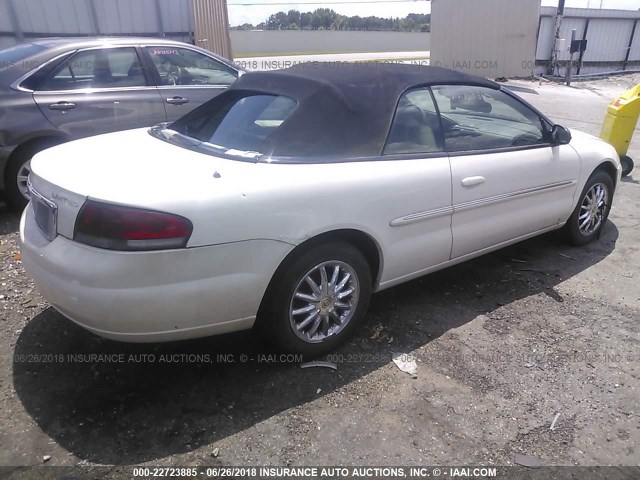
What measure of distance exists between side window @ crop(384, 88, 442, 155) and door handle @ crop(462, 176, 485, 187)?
0.26 metres

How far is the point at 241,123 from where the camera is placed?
123 inches

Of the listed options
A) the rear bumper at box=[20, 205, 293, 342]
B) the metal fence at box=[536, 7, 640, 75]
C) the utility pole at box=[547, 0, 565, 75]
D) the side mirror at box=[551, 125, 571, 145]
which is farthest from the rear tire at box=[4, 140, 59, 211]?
the utility pole at box=[547, 0, 565, 75]

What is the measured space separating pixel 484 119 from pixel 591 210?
142 centimetres

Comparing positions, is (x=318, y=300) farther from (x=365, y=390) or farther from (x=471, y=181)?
(x=471, y=181)

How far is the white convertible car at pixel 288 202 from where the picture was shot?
2.34 meters

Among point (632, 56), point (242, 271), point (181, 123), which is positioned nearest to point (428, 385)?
point (242, 271)

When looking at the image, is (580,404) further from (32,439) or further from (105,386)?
(32,439)

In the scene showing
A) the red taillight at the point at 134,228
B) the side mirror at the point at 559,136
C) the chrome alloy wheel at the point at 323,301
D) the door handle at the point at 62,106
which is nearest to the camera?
the red taillight at the point at 134,228

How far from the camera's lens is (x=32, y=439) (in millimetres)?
2391

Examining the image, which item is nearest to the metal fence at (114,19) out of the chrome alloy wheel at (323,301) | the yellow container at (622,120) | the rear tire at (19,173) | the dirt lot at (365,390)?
the rear tire at (19,173)

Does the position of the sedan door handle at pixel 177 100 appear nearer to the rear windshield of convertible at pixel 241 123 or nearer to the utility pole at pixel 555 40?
the rear windshield of convertible at pixel 241 123

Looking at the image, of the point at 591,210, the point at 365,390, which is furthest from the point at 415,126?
the point at 591,210

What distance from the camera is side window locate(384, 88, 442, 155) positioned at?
3.13 m

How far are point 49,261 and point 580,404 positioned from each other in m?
2.82
